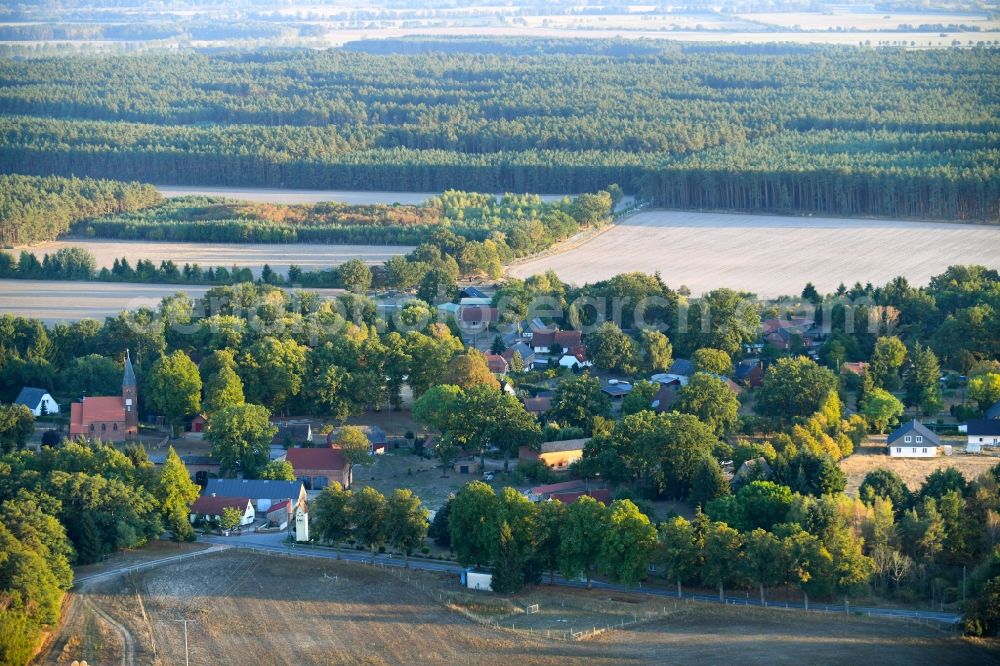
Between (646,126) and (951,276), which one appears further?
(646,126)

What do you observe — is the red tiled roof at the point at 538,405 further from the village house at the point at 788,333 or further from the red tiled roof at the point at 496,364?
the village house at the point at 788,333

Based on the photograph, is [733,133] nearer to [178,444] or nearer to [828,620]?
Answer: [178,444]

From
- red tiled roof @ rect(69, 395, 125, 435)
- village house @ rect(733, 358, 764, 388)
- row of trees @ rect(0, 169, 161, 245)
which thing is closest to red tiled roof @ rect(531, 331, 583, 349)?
village house @ rect(733, 358, 764, 388)

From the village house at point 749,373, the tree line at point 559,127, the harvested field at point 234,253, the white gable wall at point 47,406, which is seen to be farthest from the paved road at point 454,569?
the tree line at point 559,127

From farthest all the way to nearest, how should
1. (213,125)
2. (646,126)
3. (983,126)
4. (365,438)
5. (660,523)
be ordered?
(213,125) → (646,126) → (983,126) → (365,438) → (660,523)

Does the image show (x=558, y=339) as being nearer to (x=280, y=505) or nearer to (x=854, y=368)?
(x=854, y=368)

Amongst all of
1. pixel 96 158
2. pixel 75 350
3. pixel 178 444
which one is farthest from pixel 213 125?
pixel 178 444

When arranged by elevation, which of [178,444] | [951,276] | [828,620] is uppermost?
[951,276]

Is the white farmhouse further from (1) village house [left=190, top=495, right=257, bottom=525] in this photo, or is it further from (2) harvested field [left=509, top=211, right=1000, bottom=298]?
(2) harvested field [left=509, top=211, right=1000, bottom=298]
